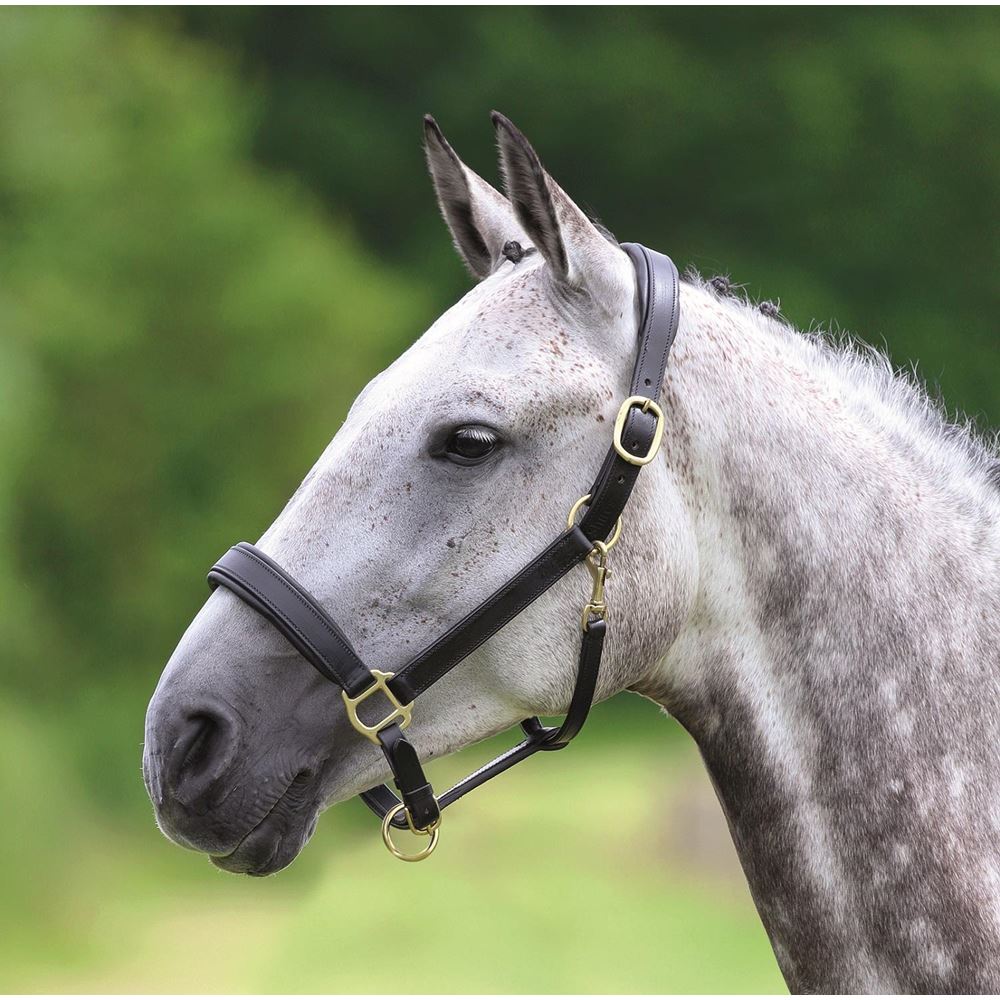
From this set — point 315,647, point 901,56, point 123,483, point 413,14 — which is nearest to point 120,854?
point 123,483

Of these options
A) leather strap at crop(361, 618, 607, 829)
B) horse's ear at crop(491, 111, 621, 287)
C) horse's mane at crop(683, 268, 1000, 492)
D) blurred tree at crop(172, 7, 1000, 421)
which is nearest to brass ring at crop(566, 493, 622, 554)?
leather strap at crop(361, 618, 607, 829)

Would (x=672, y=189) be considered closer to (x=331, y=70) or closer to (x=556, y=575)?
(x=331, y=70)

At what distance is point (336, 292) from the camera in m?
7.18

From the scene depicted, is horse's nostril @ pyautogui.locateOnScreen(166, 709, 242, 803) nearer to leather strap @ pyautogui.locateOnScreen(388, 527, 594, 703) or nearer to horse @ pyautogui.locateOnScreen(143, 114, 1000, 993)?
horse @ pyautogui.locateOnScreen(143, 114, 1000, 993)

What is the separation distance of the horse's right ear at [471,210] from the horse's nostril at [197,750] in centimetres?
91

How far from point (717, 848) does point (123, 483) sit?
14.3 feet

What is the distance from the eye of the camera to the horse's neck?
169cm

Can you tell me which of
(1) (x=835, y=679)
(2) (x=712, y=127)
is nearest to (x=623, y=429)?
(1) (x=835, y=679)

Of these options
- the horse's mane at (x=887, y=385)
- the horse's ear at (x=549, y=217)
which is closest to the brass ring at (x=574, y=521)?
the horse's ear at (x=549, y=217)

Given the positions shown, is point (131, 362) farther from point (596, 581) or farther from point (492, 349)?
point (596, 581)

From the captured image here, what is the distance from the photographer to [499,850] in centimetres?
739

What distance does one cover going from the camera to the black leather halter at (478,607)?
66.4 inches

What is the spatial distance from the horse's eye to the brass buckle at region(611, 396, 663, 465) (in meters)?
0.18

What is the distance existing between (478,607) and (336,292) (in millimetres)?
5728
